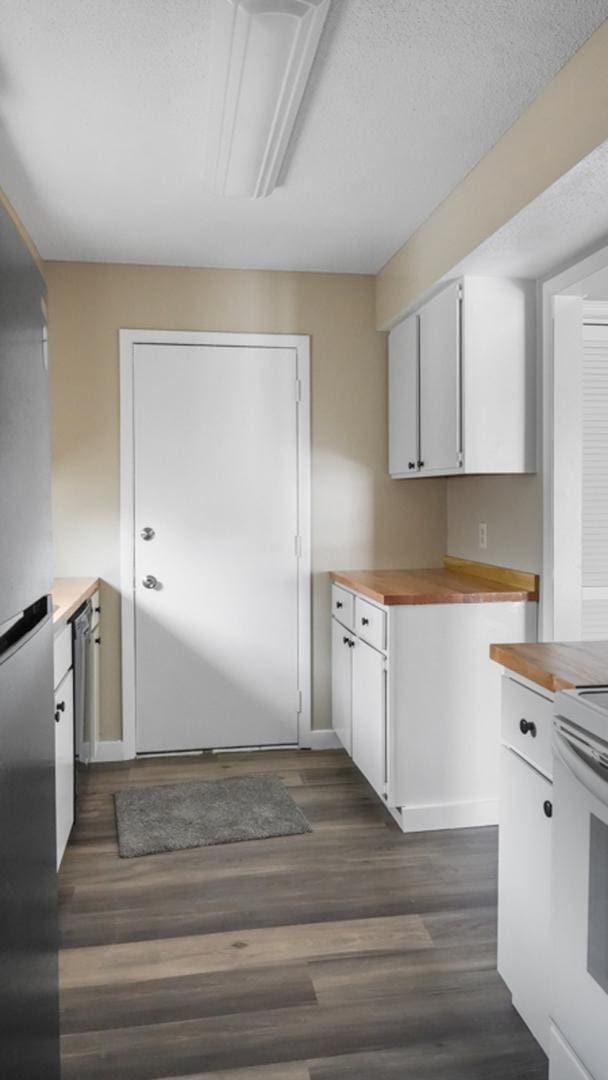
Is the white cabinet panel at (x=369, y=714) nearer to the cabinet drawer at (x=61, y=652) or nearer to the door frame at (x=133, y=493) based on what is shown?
the door frame at (x=133, y=493)

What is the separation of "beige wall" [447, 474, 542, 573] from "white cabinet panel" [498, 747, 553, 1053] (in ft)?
4.26

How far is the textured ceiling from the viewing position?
192 centimetres

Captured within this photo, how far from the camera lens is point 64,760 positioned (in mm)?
2699

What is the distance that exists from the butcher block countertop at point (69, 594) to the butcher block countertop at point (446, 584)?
1.13m

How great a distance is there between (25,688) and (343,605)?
2.92 meters

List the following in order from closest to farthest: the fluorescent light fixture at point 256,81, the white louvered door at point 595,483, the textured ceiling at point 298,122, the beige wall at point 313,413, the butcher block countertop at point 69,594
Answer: the fluorescent light fixture at point 256,81
the textured ceiling at point 298,122
the butcher block countertop at point 69,594
the white louvered door at point 595,483
the beige wall at point 313,413

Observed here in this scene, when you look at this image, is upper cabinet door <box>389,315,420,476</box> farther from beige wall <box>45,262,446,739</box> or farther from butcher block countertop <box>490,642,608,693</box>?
butcher block countertop <box>490,642,608,693</box>

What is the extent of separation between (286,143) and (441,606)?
5.54 ft

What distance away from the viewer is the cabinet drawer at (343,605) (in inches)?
144

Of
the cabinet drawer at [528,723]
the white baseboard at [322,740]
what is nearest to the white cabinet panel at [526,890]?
the cabinet drawer at [528,723]

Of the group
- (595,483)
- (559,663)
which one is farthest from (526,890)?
(595,483)

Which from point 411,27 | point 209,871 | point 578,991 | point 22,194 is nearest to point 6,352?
point 578,991

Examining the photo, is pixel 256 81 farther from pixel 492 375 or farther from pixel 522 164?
pixel 492 375

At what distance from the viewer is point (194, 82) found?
219cm
